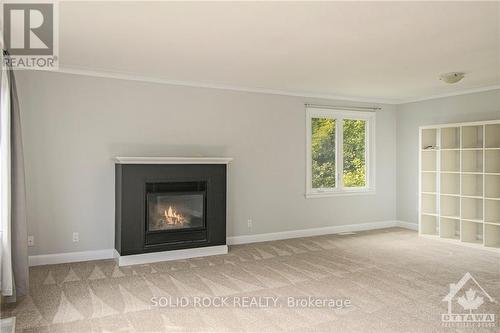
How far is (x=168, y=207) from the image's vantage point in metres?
4.97

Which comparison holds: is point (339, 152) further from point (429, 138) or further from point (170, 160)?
point (170, 160)

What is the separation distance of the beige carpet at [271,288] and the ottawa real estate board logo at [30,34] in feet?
7.38

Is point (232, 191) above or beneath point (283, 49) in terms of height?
beneath

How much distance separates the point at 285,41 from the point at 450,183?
13.5 ft

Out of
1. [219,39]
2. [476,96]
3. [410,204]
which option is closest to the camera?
[219,39]

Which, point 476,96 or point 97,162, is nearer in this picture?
point 97,162

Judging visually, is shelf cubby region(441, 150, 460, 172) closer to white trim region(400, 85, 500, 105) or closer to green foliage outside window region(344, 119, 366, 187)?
white trim region(400, 85, 500, 105)

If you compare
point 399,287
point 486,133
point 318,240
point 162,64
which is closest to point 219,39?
point 162,64

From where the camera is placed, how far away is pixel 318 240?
19.6 feet

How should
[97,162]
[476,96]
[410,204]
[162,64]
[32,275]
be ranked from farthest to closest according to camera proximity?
[410,204], [476,96], [97,162], [162,64], [32,275]

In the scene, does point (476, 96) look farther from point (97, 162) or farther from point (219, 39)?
point (97, 162)

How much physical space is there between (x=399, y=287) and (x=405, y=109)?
4242 mm

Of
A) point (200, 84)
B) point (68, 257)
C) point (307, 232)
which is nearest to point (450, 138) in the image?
point (307, 232)

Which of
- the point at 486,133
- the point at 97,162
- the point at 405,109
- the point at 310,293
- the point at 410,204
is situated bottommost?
the point at 310,293
